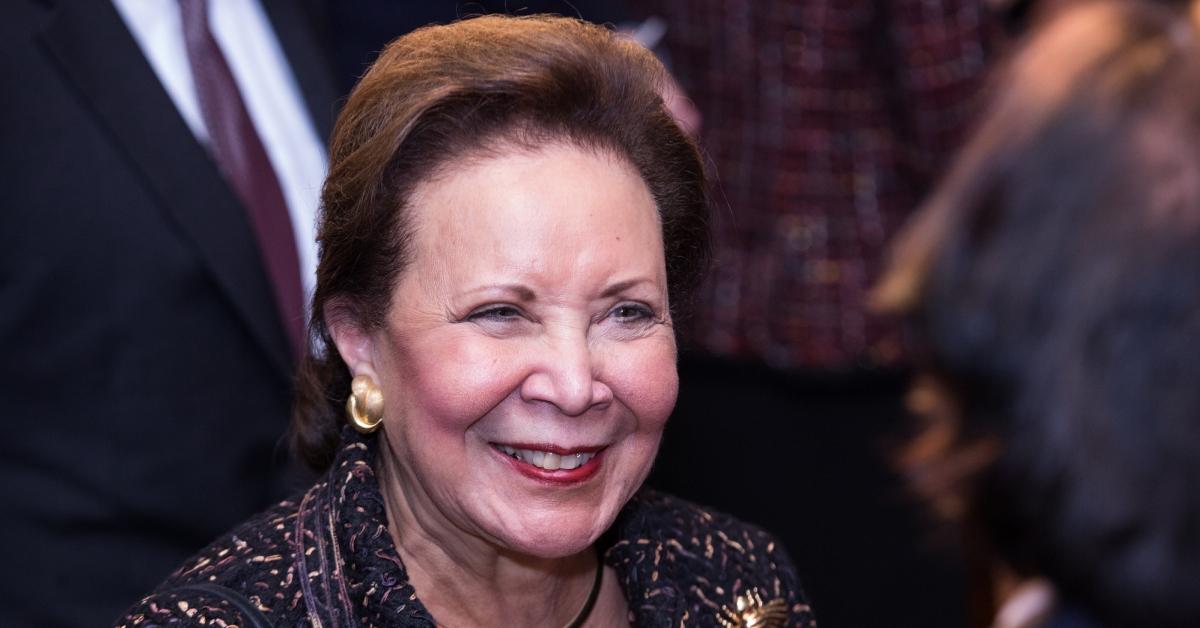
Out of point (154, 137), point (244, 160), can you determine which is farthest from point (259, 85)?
point (154, 137)

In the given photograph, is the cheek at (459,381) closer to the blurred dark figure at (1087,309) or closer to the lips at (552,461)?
the lips at (552,461)

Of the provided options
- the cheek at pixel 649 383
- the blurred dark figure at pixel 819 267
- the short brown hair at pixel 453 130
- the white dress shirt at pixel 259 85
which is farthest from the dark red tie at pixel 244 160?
the blurred dark figure at pixel 819 267

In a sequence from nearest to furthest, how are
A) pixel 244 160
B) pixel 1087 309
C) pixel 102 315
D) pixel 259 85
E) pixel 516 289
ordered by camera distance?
pixel 1087 309, pixel 516 289, pixel 102 315, pixel 244 160, pixel 259 85

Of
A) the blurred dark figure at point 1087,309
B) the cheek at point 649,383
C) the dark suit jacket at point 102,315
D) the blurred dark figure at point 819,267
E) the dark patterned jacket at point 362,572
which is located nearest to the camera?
the blurred dark figure at point 1087,309

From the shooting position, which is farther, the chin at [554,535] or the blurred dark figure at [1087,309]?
the chin at [554,535]

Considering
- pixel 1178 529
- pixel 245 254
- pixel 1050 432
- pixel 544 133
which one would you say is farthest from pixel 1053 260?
pixel 245 254

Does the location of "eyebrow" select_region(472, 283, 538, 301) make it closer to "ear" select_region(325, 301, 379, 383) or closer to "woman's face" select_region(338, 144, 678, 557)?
"woman's face" select_region(338, 144, 678, 557)

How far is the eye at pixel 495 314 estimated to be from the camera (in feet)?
7.47

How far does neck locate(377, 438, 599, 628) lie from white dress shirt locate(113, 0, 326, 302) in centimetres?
77

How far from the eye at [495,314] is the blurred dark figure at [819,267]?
142 centimetres

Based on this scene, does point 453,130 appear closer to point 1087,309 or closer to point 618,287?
point 618,287

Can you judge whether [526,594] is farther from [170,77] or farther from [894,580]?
[894,580]

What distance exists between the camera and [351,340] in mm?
2436

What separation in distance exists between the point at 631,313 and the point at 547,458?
9.8 inches
